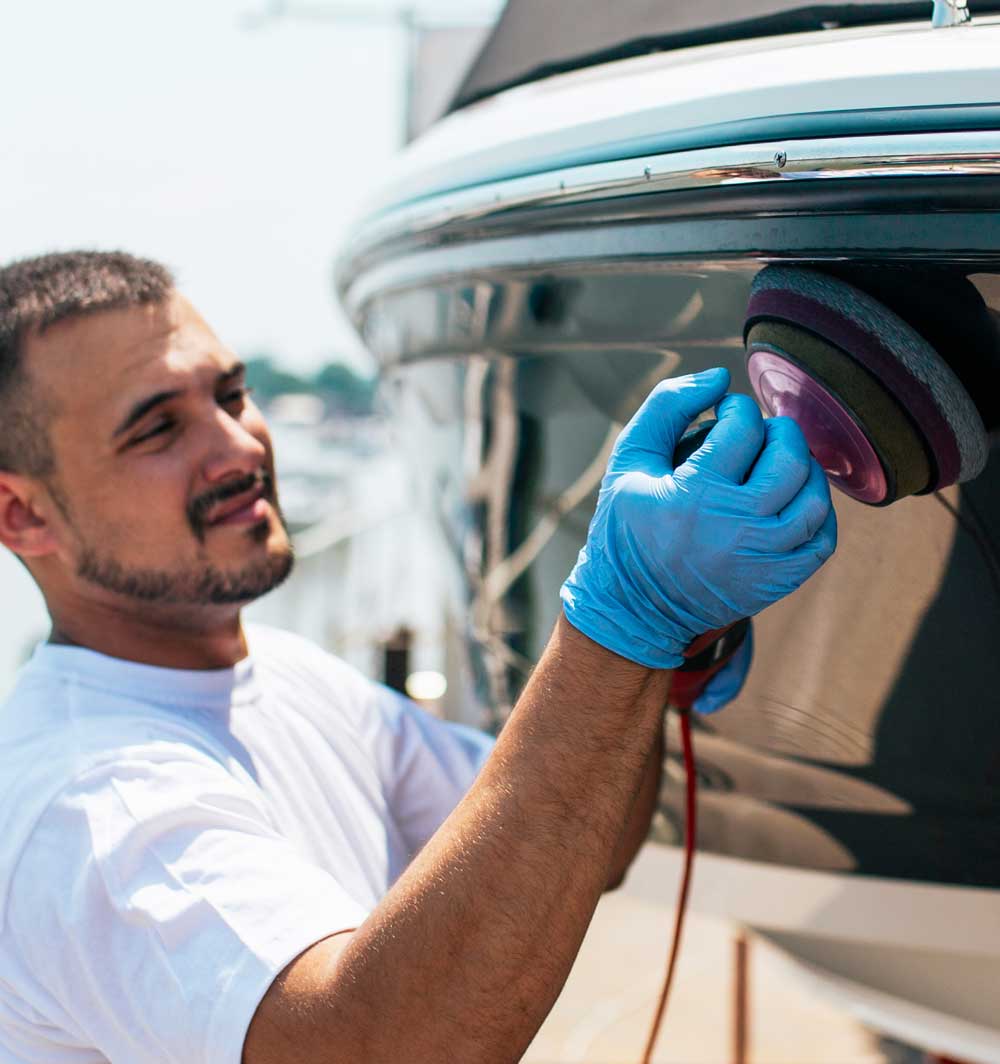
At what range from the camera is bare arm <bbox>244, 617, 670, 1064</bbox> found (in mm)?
936

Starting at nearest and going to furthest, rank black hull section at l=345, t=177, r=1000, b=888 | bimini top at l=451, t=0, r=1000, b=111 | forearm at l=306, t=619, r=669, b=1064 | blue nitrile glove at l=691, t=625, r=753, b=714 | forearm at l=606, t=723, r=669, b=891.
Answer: forearm at l=306, t=619, r=669, b=1064 → black hull section at l=345, t=177, r=1000, b=888 → bimini top at l=451, t=0, r=1000, b=111 → blue nitrile glove at l=691, t=625, r=753, b=714 → forearm at l=606, t=723, r=669, b=891

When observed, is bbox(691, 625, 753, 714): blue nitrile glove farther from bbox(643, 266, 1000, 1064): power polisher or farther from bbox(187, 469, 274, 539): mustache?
bbox(187, 469, 274, 539): mustache

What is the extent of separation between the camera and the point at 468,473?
→ 1.95m

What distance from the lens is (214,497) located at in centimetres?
147

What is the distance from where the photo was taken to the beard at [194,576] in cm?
146

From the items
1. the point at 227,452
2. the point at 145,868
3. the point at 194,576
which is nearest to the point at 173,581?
the point at 194,576

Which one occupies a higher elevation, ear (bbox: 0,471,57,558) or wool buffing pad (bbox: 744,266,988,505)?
wool buffing pad (bbox: 744,266,988,505)

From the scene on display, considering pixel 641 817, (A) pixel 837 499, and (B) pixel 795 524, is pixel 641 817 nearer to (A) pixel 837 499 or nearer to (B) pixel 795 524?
(A) pixel 837 499

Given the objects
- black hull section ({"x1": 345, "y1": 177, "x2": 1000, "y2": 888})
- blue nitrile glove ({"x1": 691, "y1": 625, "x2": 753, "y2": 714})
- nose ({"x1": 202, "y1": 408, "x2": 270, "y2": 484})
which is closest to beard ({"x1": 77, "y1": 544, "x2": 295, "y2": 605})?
nose ({"x1": 202, "y1": 408, "x2": 270, "y2": 484})

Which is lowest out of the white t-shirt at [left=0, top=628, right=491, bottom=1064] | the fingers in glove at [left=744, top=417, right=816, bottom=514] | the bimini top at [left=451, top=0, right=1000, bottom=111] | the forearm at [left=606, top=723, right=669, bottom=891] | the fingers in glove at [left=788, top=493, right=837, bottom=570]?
the forearm at [left=606, top=723, right=669, bottom=891]

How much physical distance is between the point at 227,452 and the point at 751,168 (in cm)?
71

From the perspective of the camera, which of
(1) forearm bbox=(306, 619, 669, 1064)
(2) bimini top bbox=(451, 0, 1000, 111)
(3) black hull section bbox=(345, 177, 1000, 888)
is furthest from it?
(2) bimini top bbox=(451, 0, 1000, 111)

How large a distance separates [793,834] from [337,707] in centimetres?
63

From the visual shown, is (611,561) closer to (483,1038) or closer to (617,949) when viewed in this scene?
(483,1038)
